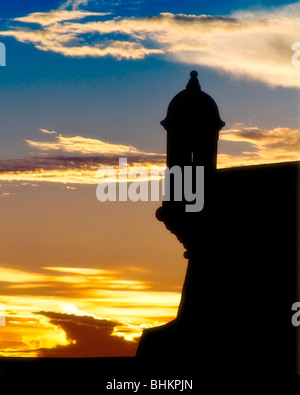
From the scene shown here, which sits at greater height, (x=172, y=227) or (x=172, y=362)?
(x=172, y=227)

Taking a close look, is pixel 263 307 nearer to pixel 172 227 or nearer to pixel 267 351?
pixel 267 351

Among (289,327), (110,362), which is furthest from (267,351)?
(110,362)

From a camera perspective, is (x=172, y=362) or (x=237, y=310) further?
(x=172, y=362)

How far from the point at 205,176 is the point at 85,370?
306 inches

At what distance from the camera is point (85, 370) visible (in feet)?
103

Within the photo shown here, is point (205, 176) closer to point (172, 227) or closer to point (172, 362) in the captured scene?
point (172, 227)

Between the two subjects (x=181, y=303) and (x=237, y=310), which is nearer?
(x=237, y=310)
